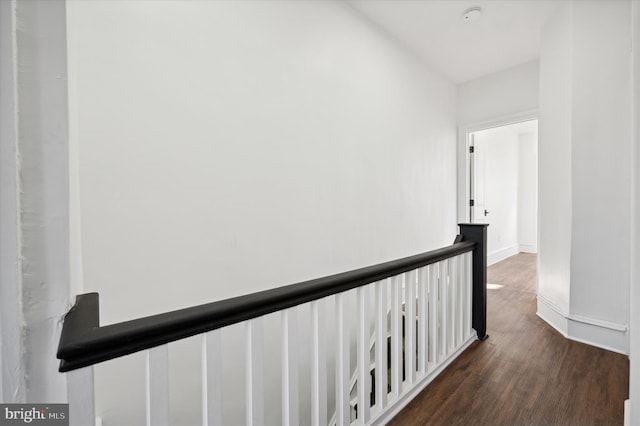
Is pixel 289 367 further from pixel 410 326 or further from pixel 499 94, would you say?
pixel 499 94

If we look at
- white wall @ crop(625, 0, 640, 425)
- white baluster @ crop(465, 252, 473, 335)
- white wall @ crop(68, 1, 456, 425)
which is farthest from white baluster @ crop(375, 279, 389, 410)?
white baluster @ crop(465, 252, 473, 335)

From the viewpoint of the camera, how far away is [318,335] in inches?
48.4

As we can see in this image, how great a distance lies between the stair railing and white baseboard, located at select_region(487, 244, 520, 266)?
3236 millimetres

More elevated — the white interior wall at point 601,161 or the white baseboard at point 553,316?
the white interior wall at point 601,161

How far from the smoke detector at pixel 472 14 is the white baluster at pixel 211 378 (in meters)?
3.22

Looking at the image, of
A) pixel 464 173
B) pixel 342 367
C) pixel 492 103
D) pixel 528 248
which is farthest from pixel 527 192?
pixel 342 367

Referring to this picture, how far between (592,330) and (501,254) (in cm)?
350

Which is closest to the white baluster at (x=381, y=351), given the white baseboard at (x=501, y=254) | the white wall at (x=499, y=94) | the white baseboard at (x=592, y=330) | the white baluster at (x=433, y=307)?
the white baluster at (x=433, y=307)

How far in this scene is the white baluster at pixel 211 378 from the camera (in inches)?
35.6

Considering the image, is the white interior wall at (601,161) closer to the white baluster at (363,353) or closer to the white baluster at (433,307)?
the white baluster at (433,307)

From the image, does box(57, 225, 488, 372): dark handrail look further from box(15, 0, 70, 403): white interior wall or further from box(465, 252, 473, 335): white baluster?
box(465, 252, 473, 335): white baluster

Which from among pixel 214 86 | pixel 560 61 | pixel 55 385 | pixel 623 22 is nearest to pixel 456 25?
pixel 560 61

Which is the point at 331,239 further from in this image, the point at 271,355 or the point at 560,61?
the point at 560,61

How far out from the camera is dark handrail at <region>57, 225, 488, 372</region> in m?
0.58
